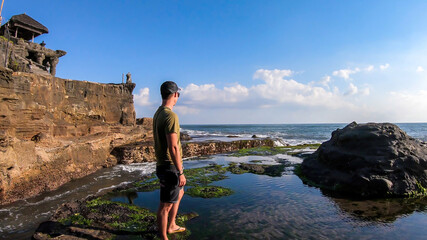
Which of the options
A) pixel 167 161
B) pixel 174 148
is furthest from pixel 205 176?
pixel 174 148

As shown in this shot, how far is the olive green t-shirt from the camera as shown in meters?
3.31

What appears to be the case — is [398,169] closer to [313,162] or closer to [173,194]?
[313,162]

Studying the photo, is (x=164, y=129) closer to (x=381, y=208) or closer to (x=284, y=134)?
(x=381, y=208)

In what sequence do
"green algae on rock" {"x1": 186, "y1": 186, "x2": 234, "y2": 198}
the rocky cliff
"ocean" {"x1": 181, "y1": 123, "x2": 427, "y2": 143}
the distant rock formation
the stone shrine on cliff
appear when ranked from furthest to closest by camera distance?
"ocean" {"x1": 181, "y1": 123, "x2": 427, "y2": 143}
the stone shrine on cliff
the rocky cliff
"green algae on rock" {"x1": 186, "y1": 186, "x2": 234, "y2": 198}
the distant rock formation

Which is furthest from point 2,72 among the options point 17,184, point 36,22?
point 36,22

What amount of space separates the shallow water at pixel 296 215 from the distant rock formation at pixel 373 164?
1.83ft

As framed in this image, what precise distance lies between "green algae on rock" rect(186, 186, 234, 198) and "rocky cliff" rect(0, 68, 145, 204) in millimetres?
4957

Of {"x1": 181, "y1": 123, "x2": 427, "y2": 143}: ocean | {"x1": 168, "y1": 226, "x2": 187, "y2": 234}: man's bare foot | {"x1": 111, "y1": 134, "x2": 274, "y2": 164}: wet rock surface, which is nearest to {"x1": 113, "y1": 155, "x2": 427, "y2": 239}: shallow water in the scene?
{"x1": 168, "y1": 226, "x2": 187, "y2": 234}: man's bare foot

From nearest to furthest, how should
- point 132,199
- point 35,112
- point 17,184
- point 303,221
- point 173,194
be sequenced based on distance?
point 173,194 < point 303,221 < point 132,199 < point 17,184 < point 35,112

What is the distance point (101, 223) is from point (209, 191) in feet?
10.3

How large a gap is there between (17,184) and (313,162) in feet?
33.0

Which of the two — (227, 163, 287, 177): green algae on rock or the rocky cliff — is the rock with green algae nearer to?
the rocky cliff

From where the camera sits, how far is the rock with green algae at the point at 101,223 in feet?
12.3

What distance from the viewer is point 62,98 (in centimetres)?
1298
